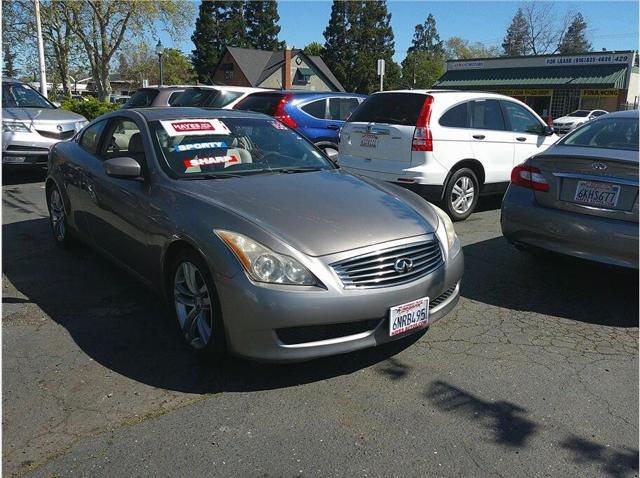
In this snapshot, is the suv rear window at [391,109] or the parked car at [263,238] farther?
the suv rear window at [391,109]

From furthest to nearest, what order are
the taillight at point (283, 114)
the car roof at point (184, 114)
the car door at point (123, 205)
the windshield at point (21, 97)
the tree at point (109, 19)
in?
the tree at point (109, 19)
the windshield at point (21, 97)
the taillight at point (283, 114)
the car roof at point (184, 114)
the car door at point (123, 205)

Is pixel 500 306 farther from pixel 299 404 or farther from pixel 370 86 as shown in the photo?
pixel 370 86

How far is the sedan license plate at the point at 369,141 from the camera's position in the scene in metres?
7.05

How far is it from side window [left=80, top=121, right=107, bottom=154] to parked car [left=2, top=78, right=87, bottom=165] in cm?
478

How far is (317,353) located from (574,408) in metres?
1.39

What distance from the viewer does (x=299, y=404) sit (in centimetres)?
295

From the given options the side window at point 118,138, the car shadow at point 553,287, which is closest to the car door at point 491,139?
the car shadow at point 553,287

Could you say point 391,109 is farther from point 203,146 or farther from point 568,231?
point 203,146

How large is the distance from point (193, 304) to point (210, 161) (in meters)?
1.20

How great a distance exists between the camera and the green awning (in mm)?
37469

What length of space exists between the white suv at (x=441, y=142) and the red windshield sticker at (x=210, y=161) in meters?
3.05

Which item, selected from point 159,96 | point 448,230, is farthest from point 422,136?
point 159,96

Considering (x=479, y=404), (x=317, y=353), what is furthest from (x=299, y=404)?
(x=479, y=404)

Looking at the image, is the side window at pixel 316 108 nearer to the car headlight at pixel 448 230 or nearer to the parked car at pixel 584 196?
the parked car at pixel 584 196
